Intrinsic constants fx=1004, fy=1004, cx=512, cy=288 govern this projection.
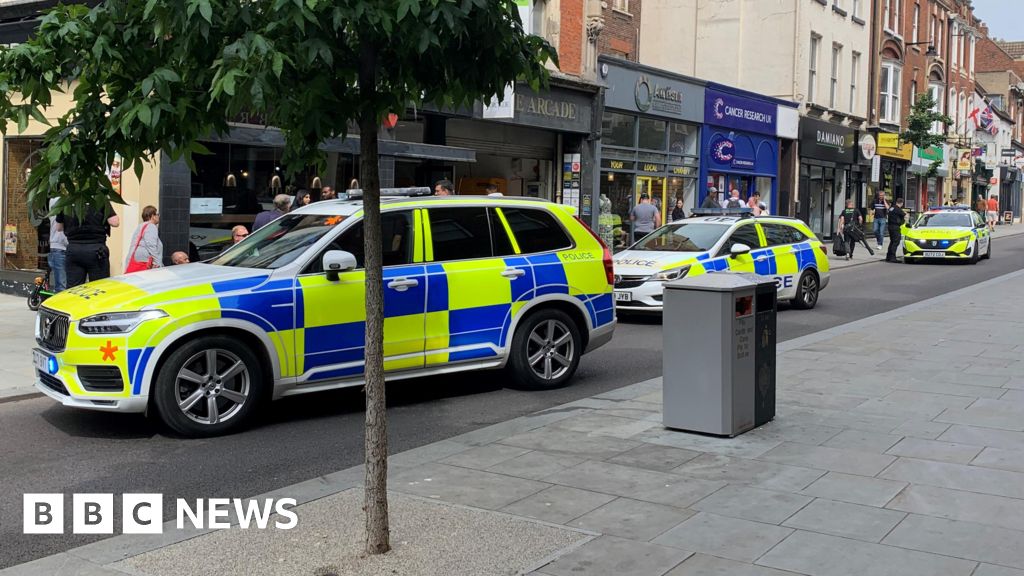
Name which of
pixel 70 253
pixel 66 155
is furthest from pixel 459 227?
pixel 70 253

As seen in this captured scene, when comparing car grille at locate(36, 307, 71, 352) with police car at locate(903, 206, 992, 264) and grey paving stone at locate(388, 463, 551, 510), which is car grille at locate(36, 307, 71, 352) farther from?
police car at locate(903, 206, 992, 264)

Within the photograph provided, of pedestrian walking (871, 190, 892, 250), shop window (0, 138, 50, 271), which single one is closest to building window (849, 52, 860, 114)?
pedestrian walking (871, 190, 892, 250)

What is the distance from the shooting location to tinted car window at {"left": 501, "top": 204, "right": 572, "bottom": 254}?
30.5 feet

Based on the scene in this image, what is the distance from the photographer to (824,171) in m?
38.4

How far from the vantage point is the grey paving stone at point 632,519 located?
5.04m

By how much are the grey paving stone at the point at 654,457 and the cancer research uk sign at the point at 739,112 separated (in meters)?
23.7

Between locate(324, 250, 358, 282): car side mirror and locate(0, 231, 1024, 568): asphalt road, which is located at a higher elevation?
locate(324, 250, 358, 282): car side mirror

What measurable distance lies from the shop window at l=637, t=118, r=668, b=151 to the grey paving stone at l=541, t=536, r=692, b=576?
2236cm

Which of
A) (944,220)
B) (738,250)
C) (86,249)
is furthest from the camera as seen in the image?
(944,220)

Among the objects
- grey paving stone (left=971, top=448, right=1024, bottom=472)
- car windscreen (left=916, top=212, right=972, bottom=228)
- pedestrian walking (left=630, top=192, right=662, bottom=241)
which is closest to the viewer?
grey paving stone (left=971, top=448, right=1024, bottom=472)

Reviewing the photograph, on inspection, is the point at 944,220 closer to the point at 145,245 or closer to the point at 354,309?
the point at 145,245

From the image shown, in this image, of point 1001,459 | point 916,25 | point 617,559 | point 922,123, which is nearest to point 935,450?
point 1001,459

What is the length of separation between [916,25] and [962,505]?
155 feet

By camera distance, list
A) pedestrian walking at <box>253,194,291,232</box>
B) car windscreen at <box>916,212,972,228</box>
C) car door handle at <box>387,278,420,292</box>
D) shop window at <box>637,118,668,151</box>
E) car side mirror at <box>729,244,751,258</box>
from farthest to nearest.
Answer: car windscreen at <box>916,212,972,228</box> < shop window at <box>637,118,668,151</box> < car side mirror at <box>729,244,751,258</box> < pedestrian walking at <box>253,194,291,232</box> < car door handle at <box>387,278,420,292</box>
